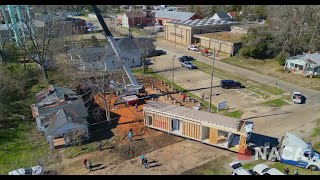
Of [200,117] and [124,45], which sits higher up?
[124,45]

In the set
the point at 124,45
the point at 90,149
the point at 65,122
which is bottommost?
the point at 90,149

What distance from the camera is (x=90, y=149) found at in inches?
950

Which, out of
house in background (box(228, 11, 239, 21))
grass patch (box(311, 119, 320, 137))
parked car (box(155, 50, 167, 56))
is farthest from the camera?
house in background (box(228, 11, 239, 21))

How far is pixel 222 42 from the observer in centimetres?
5338

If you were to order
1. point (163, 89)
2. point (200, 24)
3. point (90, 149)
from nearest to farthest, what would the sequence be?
point (90, 149) < point (163, 89) < point (200, 24)

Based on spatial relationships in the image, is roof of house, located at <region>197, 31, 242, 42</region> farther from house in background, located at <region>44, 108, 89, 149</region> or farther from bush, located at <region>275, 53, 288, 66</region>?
house in background, located at <region>44, 108, 89, 149</region>

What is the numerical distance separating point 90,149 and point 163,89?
604 inches

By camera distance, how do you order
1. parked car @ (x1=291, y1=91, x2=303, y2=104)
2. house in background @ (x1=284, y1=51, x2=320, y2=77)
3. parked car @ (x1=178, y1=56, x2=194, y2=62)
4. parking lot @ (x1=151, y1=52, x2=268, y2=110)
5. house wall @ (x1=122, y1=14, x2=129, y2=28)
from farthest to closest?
house wall @ (x1=122, y1=14, x2=129, y2=28) < parked car @ (x1=178, y1=56, x2=194, y2=62) < house in background @ (x1=284, y1=51, x2=320, y2=77) < parking lot @ (x1=151, y1=52, x2=268, y2=110) < parked car @ (x1=291, y1=91, x2=303, y2=104)

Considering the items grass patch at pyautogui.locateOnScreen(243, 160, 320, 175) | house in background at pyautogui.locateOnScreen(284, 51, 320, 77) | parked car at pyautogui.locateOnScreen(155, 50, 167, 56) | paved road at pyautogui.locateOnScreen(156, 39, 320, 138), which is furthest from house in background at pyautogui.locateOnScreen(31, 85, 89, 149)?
house in background at pyautogui.locateOnScreen(284, 51, 320, 77)

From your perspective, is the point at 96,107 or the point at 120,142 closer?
the point at 120,142

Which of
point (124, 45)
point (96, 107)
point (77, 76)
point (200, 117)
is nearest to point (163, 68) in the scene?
point (124, 45)

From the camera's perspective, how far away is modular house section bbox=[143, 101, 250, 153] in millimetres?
23281

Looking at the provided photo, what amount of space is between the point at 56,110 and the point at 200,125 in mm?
13618
